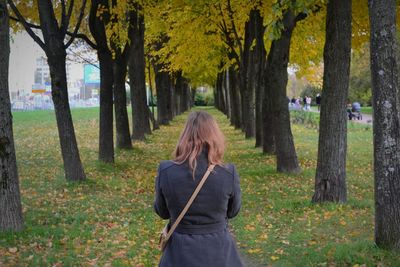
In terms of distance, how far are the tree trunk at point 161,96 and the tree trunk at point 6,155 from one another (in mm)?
25120

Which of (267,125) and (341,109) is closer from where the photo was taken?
(341,109)

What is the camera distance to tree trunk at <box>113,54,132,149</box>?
724 inches

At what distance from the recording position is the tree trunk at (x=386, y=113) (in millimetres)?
6344

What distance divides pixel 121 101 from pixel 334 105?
35.2 ft

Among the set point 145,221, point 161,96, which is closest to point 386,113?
point 145,221

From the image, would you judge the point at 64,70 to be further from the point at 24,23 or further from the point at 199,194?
the point at 199,194

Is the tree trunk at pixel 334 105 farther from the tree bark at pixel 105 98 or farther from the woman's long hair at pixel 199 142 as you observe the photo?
the tree bark at pixel 105 98

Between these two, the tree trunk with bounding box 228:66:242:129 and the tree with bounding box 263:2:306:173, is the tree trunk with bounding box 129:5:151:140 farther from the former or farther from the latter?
the tree with bounding box 263:2:306:173

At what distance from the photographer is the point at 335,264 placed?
20.9ft

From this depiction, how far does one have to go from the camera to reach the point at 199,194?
11.6 feet

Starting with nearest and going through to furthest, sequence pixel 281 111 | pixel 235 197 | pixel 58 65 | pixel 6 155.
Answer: pixel 235 197
pixel 6 155
pixel 58 65
pixel 281 111

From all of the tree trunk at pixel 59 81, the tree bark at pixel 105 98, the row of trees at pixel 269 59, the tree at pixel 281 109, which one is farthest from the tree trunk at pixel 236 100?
the tree trunk at pixel 59 81

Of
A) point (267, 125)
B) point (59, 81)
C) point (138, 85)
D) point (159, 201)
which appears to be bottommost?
point (267, 125)

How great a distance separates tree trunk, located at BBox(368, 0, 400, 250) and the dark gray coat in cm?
330
